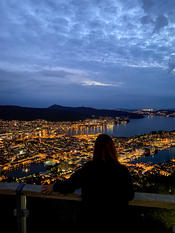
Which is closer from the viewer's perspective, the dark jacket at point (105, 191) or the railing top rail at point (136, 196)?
the dark jacket at point (105, 191)

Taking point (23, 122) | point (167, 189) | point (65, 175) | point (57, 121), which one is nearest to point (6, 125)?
point (23, 122)

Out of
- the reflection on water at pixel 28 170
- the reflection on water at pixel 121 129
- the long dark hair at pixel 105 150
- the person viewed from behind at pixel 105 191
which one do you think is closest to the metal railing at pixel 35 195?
the person viewed from behind at pixel 105 191

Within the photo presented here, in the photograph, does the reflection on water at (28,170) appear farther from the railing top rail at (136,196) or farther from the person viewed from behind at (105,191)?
the person viewed from behind at (105,191)

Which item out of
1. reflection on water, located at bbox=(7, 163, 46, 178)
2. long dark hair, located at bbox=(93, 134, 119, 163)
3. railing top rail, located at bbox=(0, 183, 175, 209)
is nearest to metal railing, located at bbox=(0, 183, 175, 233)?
railing top rail, located at bbox=(0, 183, 175, 209)

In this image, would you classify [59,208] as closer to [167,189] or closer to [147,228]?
[147,228]

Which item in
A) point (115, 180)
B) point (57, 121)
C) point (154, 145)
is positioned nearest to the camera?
point (115, 180)

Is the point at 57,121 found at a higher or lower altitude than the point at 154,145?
higher

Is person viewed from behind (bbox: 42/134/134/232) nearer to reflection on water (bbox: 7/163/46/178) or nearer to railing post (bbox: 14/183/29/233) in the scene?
railing post (bbox: 14/183/29/233)
